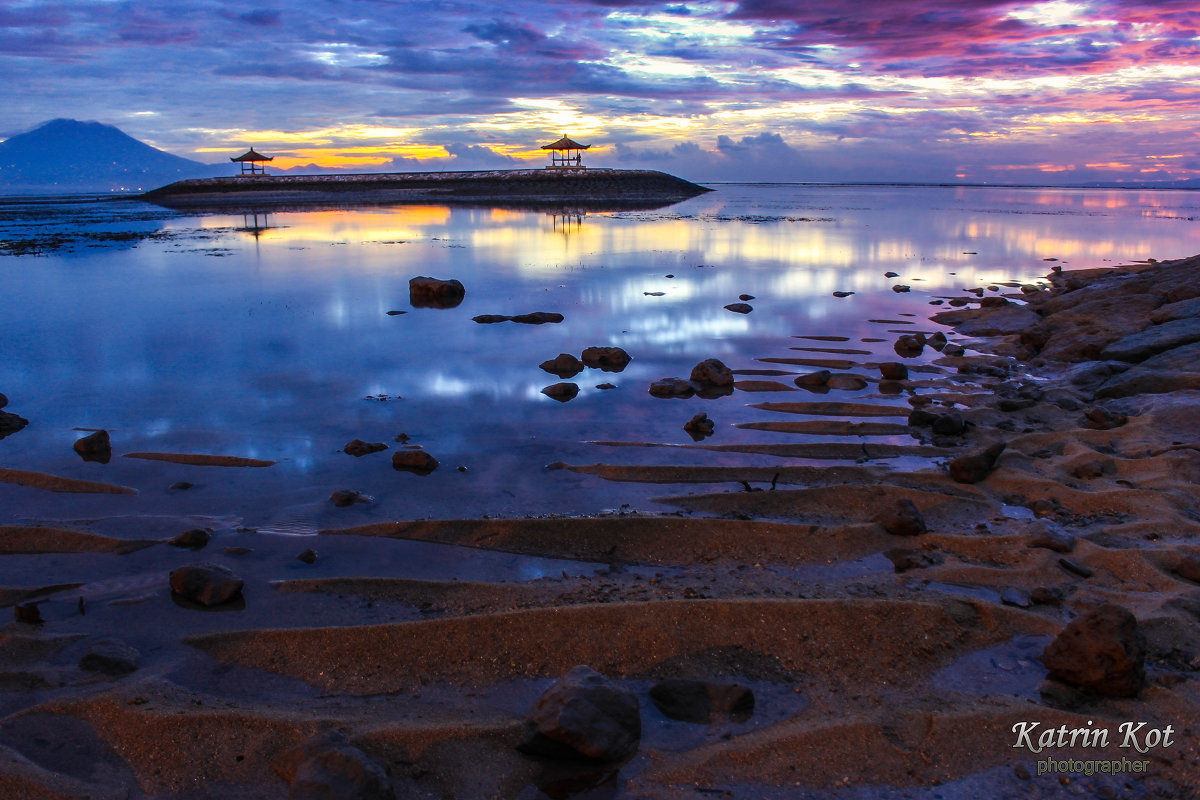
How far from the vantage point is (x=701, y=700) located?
4062 mm

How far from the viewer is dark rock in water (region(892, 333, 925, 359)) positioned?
12.4m

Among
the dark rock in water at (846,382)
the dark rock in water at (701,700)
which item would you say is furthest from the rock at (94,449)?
the dark rock in water at (846,382)

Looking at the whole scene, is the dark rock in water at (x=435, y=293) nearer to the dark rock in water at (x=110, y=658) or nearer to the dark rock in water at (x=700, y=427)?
the dark rock in water at (x=700, y=427)

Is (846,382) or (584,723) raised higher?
(846,382)

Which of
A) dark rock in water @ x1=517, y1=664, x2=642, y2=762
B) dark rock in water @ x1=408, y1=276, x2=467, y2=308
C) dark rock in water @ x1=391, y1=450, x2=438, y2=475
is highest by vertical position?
dark rock in water @ x1=408, y1=276, x2=467, y2=308

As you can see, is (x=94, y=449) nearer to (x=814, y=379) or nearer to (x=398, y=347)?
(x=398, y=347)

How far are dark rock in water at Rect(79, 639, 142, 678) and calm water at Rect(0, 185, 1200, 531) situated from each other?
1.83m

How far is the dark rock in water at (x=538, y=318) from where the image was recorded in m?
15.4

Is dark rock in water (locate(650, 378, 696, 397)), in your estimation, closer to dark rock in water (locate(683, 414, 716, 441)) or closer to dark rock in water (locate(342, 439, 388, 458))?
Answer: dark rock in water (locate(683, 414, 716, 441))

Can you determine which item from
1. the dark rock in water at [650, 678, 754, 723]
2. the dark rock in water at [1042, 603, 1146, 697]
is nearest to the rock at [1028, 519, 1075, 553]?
the dark rock in water at [1042, 603, 1146, 697]

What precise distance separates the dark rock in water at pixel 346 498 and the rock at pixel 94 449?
113 inches

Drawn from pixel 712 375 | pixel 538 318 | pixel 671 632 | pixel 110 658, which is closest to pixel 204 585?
pixel 110 658

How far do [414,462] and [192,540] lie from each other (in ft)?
6.99

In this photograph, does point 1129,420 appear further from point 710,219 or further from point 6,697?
point 710,219
